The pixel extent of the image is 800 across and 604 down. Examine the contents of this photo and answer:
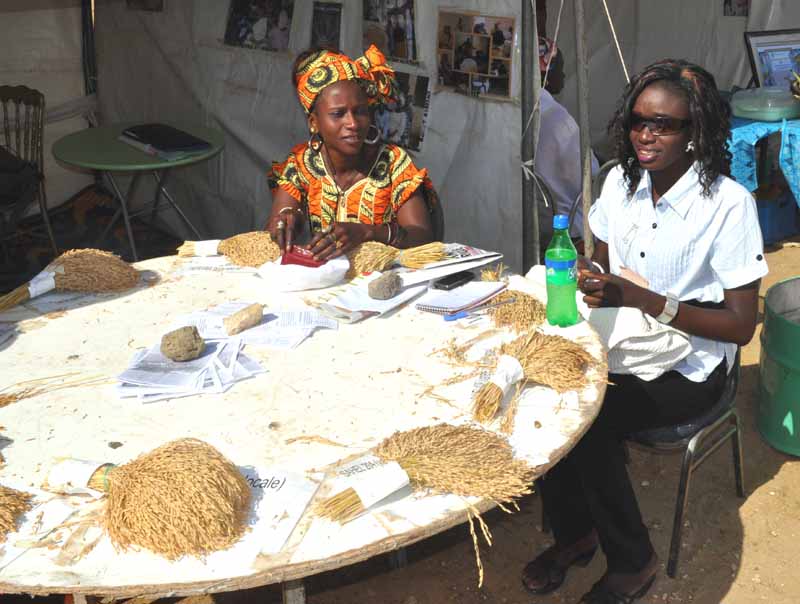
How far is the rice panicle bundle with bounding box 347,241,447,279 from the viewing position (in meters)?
2.99

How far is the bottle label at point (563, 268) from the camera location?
7.79 feet

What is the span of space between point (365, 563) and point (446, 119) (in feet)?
7.81

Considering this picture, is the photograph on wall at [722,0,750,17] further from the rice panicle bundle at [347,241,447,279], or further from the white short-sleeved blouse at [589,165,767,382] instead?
the rice panicle bundle at [347,241,447,279]

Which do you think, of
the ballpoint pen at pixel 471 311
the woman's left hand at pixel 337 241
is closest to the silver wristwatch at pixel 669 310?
the ballpoint pen at pixel 471 311

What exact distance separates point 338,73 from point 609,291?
155 cm

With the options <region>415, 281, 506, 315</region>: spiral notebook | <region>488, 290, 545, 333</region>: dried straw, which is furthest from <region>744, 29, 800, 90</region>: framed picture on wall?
<region>488, 290, 545, 333</region>: dried straw

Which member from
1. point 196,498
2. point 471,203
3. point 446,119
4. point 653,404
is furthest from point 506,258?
point 196,498

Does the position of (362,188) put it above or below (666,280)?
above

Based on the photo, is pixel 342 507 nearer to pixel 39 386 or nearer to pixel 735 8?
pixel 39 386

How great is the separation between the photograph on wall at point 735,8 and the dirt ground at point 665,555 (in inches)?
167

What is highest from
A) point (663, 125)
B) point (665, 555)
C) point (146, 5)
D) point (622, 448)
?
point (146, 5)

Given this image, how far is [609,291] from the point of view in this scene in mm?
2512

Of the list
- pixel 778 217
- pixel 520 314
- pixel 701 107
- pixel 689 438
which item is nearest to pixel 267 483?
pixel 520 314

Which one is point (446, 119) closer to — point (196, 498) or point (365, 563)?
point (365, 563)
